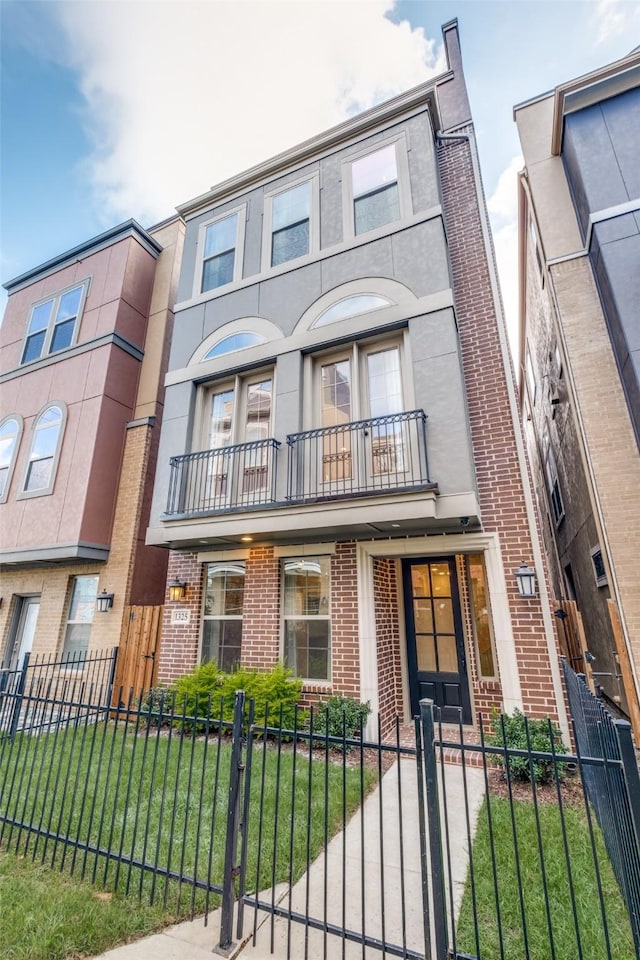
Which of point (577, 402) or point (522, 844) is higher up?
Answer: point (577, 402)

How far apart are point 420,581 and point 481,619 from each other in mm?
1090

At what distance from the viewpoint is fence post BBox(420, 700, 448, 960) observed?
2.11 metres

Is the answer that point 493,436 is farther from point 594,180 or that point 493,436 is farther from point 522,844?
point 522,844

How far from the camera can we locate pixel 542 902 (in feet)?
8.84

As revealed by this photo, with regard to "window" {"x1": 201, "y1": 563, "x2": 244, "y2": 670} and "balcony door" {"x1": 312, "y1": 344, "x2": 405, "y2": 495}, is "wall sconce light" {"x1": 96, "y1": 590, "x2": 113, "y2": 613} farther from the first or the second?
"balcony door" {"x1": 312, "y1": 344, "x2": 405, "y2": 495}

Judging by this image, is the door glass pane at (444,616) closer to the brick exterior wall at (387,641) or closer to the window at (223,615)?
the brick exterior wall at (387,641)

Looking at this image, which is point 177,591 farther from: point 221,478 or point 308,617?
point 308,617

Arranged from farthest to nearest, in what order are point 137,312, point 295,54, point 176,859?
point 137,312 < point 295,54 < point 176,859

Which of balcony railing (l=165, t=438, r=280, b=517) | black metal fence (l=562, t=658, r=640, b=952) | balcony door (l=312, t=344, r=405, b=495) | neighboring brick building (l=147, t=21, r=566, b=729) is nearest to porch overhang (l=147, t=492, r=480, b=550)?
neighboring brick building (l=147, t=21, r=566, b=729)

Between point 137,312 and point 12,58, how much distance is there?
587cm

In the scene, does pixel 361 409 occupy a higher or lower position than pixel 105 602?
higher

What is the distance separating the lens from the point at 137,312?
1080 cm

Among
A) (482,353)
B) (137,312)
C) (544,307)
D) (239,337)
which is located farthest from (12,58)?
(544,307)

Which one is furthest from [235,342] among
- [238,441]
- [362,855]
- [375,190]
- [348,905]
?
[348,905]
